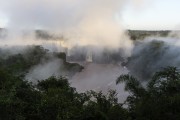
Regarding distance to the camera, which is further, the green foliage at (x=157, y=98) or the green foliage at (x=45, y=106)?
the green foliage at (x=45, y=106)

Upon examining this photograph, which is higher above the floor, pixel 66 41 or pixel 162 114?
pixel 66 41

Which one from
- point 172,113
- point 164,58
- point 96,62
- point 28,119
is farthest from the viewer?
point 96,62

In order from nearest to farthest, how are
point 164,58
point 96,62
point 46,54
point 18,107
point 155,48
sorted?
point 18,107
point 164,58
point 155,48
point 46,54
point 96,62

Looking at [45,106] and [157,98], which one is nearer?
[157,98]

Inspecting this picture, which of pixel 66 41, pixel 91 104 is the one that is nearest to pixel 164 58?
pixel 66 41

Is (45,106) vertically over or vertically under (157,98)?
under

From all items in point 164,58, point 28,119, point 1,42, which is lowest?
point 28,119

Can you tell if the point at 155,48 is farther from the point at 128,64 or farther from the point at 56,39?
the point at 56,39

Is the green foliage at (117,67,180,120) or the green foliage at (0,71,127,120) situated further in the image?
the green foliage at (0,71,127,120)

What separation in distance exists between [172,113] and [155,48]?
8116 cm

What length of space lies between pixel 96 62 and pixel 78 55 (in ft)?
19.3

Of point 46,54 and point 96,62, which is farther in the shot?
point 96,62

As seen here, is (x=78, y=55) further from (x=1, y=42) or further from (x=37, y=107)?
(x=37, y=107)

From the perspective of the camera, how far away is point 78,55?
393 ft
